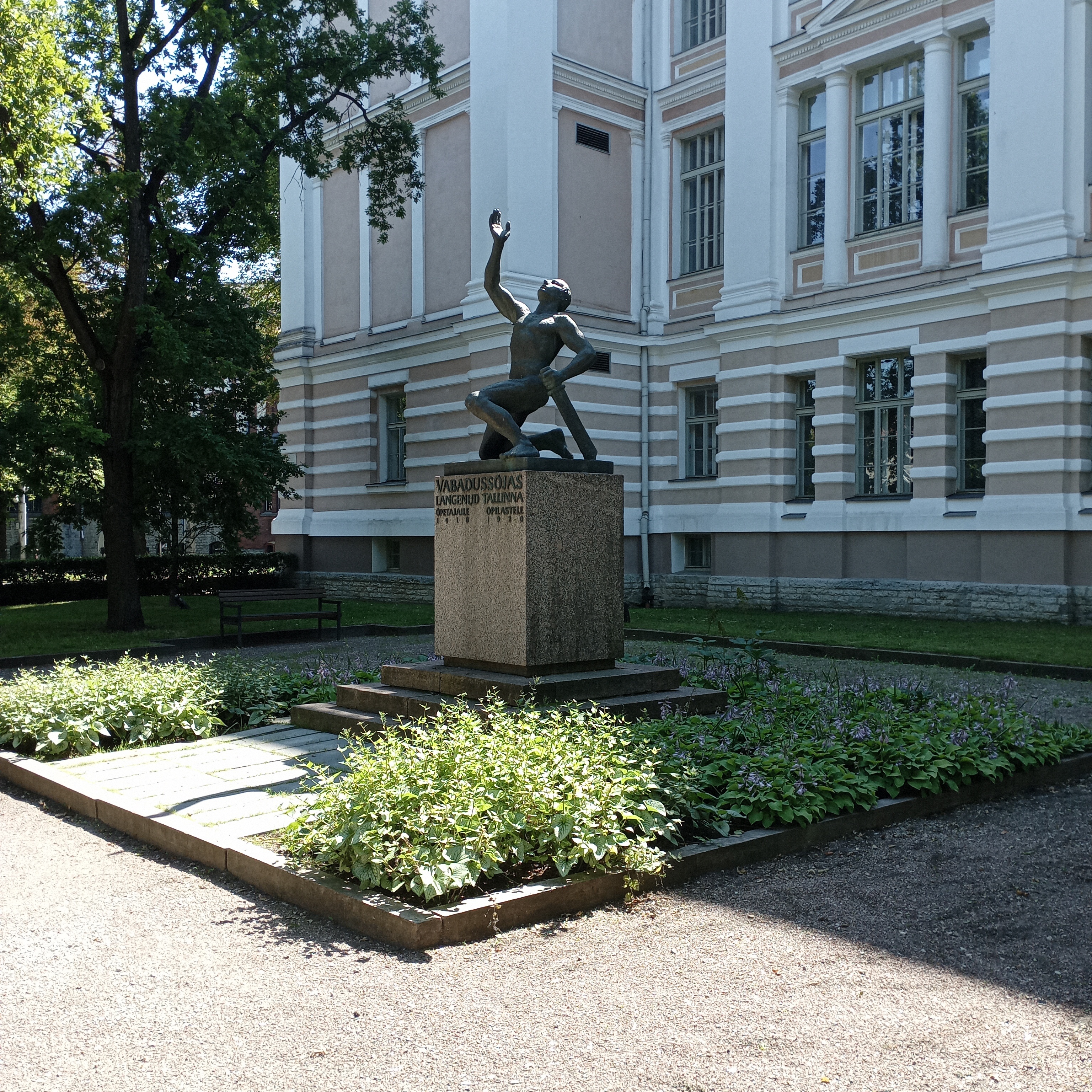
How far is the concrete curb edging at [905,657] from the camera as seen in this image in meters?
12.7

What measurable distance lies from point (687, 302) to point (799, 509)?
558 centimetres

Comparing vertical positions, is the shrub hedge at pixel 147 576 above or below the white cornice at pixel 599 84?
below

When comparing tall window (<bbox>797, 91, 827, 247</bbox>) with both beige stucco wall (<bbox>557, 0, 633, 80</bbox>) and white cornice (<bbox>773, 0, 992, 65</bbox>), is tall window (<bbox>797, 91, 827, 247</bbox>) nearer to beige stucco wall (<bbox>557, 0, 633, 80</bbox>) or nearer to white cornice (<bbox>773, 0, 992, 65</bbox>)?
white cornice (<bbox>773, 0, 992, 65</bbox>)

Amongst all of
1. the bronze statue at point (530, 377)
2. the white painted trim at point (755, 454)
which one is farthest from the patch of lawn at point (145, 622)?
the bronze statue at point (530, 377)

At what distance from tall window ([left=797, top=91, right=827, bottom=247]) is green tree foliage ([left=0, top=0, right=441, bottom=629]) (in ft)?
23.8

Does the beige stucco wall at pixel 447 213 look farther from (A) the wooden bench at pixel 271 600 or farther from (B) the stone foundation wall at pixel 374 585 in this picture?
(A) the wooden bench at pixel 271 600

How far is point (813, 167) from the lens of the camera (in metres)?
Answer: 22.7

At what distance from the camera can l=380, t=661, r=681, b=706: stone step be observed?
8.42 metres

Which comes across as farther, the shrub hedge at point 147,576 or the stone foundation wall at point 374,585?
the shrub hedge at point 147,576

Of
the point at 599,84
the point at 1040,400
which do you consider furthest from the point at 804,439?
the point at 599,84

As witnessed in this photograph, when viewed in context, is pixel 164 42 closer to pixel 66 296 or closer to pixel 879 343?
pixel 66 296

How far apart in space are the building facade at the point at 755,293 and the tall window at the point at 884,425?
0.05 m

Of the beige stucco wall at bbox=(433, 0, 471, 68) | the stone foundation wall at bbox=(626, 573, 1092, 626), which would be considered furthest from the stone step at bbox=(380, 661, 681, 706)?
the beige stucco wall at bbox=(433, 0, 471, 68)

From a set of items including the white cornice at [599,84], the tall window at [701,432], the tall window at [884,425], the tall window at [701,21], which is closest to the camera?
the tall window at [884,425]
